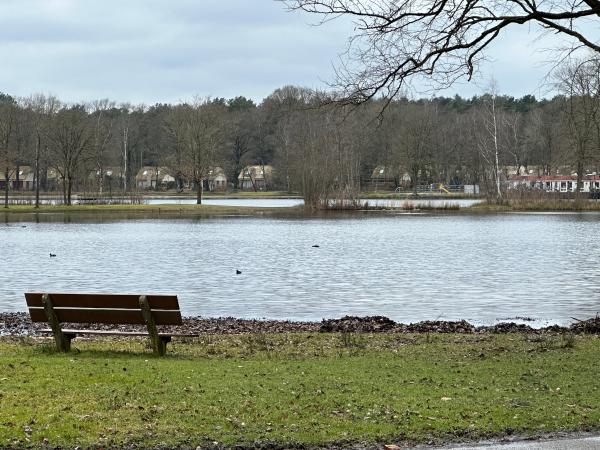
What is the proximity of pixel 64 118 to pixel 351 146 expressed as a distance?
31.8m

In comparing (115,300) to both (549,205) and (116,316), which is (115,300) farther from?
(549,205)

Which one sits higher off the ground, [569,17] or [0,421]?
[569,17]

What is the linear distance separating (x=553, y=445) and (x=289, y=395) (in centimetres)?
299

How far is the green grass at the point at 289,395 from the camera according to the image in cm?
805

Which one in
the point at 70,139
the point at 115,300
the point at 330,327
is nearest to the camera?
the point at 115,300

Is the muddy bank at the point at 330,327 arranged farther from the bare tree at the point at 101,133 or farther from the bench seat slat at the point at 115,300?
the bare tree at the point at 101,133

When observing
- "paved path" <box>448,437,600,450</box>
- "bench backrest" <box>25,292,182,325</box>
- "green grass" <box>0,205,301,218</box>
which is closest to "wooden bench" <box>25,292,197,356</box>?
"bench backrest" <box>25,292,182,325</box>

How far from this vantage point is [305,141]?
287ft

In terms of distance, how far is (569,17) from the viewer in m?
13.8

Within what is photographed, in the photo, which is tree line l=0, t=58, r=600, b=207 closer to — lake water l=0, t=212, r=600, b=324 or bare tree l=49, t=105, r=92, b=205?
bare tree l=49, t=105, r=92, b=205

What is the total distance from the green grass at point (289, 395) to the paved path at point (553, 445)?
1.09ft

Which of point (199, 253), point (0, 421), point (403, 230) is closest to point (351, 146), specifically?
point (403, 230)

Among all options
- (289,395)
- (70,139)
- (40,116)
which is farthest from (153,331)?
(40,116)

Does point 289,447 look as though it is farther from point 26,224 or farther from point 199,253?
point 26,224
